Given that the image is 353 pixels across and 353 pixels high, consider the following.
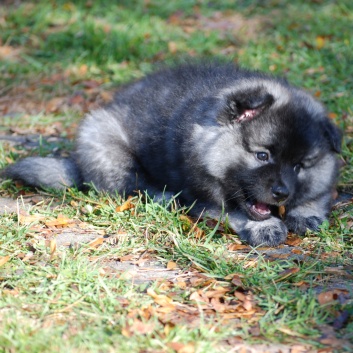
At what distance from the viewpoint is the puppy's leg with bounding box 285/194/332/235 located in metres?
4.91

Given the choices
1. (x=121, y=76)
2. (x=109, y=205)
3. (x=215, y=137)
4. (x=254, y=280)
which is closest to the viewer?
(x=254, y=280)

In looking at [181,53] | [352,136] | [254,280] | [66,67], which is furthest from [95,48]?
[254,280]

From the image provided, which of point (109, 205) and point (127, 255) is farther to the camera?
point (109, 205)

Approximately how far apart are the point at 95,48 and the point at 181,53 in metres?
1.09

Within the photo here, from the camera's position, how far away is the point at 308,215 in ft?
16.4

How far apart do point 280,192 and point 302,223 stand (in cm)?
48

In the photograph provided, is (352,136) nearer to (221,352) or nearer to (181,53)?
(181,53)

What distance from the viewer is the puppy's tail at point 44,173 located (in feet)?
18.2

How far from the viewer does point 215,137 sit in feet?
15.8

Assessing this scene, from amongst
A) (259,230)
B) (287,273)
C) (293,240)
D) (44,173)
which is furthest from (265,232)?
(44,173)

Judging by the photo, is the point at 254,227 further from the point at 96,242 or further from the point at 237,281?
the point at 96,242

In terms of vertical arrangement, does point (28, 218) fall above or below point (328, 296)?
below

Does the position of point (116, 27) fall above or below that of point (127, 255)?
above

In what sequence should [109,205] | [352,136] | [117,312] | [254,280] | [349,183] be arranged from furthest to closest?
[352,136] → [349,183] → [109,205] → [254,280] → [117,312]
